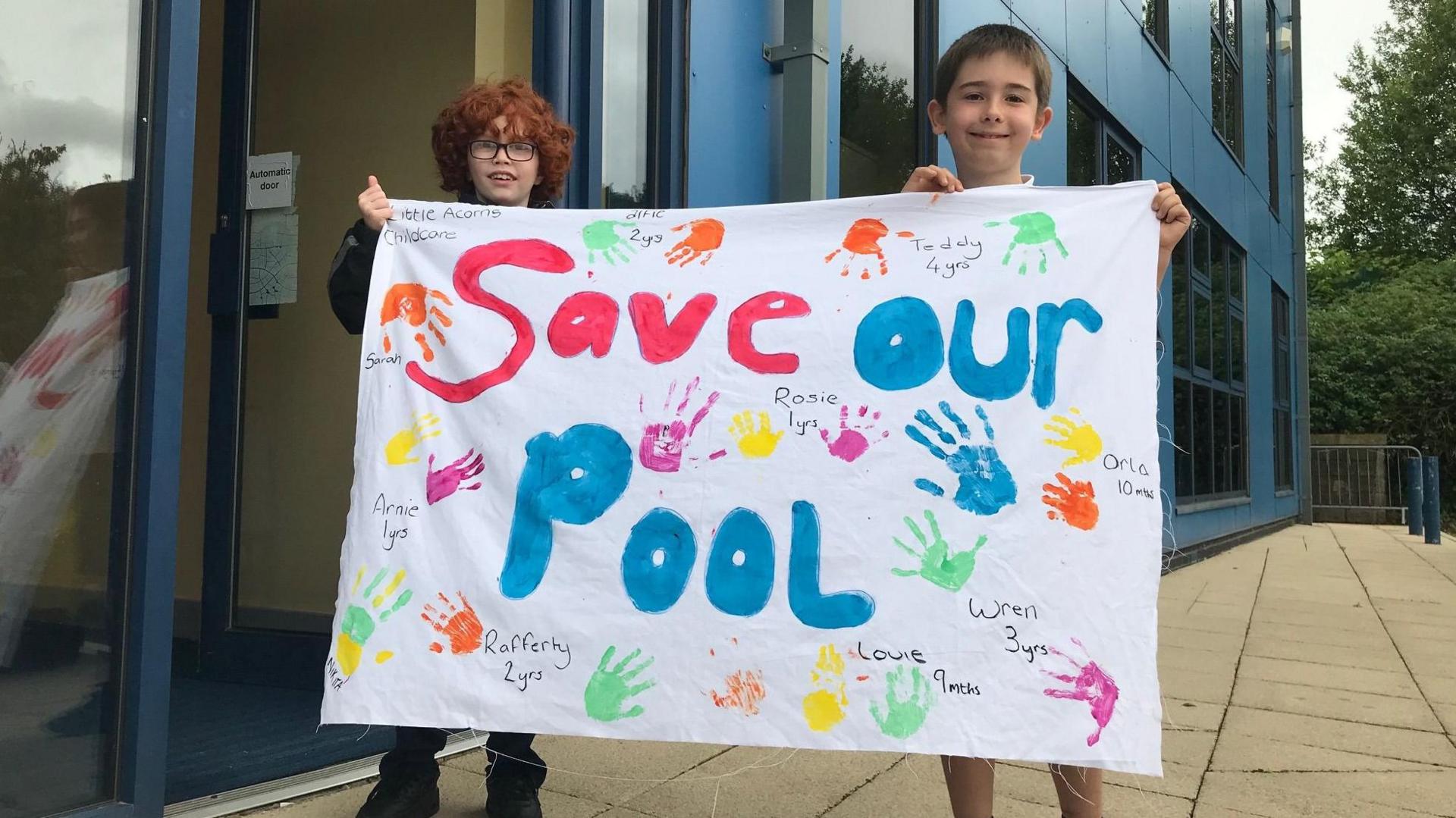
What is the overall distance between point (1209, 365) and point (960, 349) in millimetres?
9377

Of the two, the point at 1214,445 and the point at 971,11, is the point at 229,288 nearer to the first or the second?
the point at 971,11

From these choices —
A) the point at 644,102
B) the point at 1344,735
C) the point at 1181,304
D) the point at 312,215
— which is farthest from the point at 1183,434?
the point at 312,215

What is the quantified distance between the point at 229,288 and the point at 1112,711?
3.27 metres

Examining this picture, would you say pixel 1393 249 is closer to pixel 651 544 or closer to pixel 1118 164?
pixel 1118 164

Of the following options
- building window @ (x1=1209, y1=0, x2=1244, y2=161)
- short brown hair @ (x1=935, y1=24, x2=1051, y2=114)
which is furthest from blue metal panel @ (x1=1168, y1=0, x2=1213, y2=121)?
short brown hair @ (x1=935, y1=24, x2=1051, y2=114)

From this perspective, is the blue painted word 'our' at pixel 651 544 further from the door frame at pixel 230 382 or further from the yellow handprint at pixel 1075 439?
the door frame at pixel 230 382

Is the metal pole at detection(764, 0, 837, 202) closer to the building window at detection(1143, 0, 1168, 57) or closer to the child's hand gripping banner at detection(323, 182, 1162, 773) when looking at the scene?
the child's hand gripping banner at detection(323, 182, 1162, 773)

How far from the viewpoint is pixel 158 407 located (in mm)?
2154

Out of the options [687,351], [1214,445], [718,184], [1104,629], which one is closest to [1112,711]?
[1104,629]

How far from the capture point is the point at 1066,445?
1.92 meters

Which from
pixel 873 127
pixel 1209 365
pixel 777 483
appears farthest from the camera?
pixel 1209 365

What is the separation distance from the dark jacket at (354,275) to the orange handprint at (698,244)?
0.67 m

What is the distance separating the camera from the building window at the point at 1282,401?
48.3ft

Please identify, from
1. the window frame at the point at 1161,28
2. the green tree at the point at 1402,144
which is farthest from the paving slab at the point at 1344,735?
the green tree at the point at 1402,144
